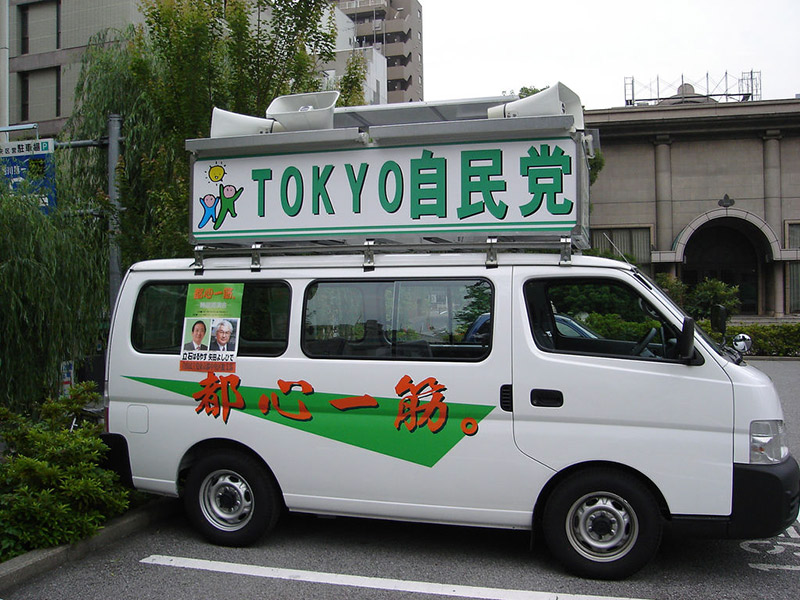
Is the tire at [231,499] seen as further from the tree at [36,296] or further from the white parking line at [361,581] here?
the tree at [36,296]

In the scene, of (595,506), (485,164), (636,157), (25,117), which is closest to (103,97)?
(485,164)

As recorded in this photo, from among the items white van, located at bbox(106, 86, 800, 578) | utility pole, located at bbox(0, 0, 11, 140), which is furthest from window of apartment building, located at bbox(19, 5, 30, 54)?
white van, located at bbox(106, 86, 800, 578)

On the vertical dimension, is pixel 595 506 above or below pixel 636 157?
below

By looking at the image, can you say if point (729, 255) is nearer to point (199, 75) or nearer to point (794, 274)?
point (794, 274)

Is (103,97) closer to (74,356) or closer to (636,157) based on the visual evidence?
(74,356)

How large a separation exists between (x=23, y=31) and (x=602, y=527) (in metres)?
31.4

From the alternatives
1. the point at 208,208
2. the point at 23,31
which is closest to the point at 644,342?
the point at 208,208

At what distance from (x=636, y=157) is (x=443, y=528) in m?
30.2

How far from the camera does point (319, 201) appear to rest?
515cm

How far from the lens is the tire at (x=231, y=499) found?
510 cm

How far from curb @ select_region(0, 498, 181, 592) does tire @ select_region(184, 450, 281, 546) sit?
0.57 m

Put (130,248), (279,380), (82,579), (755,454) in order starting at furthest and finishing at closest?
(130,248) < (279,380) < (82,579) < (755,454)

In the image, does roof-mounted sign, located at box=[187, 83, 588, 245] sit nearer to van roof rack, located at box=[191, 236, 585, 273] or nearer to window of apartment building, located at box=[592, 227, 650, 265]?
van roof rack, located at box=[191, 236, 585, 273]

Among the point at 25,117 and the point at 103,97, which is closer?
the point at 103,97
